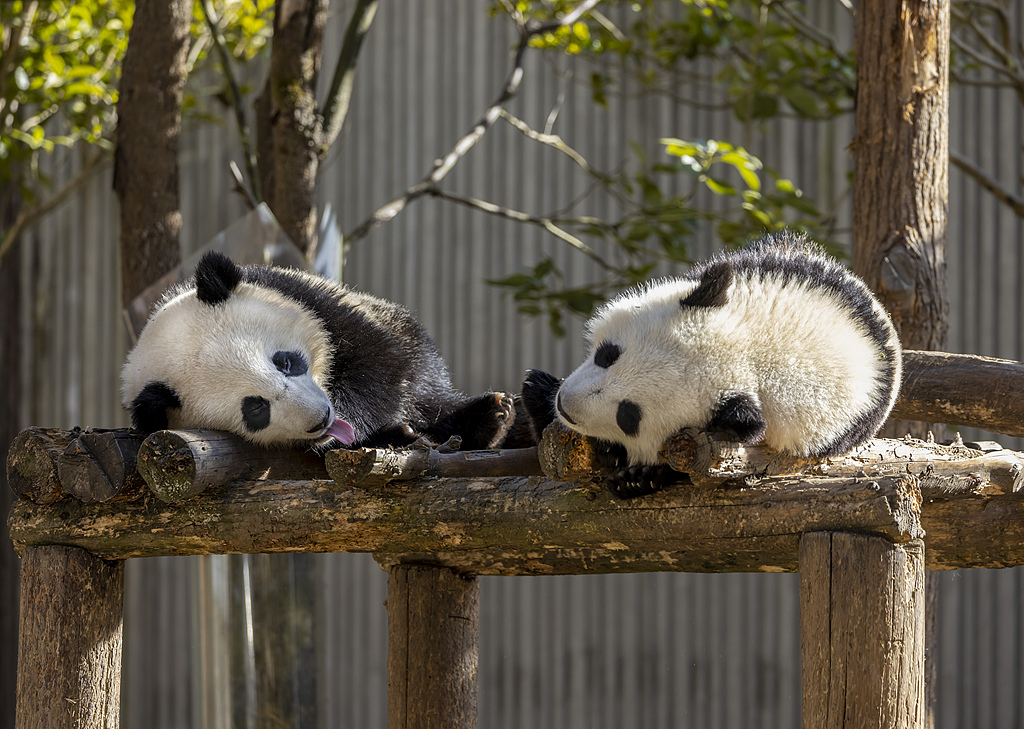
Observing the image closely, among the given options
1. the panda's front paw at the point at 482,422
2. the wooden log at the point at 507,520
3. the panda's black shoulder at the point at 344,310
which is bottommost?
the wooden log at the point at 507,520

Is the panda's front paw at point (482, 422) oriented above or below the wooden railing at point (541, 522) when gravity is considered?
above

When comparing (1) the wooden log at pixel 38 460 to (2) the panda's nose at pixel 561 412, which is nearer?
Answer: (2) the panda's nose at pixel 561 412

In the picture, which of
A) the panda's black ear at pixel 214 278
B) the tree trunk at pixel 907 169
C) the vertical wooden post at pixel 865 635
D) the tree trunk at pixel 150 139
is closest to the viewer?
the vertical wooden post at pixel 865 635

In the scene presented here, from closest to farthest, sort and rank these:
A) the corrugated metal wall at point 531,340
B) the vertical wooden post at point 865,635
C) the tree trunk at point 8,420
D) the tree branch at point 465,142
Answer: the vertical wooden post at point 865,635, the tree branch at point 465,142, the corrugated metal wall at point 531,340, the tree trunk at point 8,420

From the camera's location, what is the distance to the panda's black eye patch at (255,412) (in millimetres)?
1782

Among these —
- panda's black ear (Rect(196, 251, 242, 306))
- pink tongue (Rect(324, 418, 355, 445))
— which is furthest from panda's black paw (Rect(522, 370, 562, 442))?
panda's black ear (Rect(196, 251, 242, 306))

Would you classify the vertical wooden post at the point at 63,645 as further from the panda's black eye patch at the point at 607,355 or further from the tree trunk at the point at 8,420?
the tree trunk at the point at 8,420

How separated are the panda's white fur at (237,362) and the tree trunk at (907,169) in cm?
152

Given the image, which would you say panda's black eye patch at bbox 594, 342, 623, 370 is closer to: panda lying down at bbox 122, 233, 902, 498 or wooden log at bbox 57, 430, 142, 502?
panda lying down at bbox 122, 233, 902, 498

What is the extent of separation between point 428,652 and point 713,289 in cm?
121

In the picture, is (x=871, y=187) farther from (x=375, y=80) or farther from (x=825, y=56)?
(x=375, y=80)

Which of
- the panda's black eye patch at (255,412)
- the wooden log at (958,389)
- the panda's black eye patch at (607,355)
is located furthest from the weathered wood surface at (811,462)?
the panda's black eye patch at (255,412)

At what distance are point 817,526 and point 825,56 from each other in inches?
103

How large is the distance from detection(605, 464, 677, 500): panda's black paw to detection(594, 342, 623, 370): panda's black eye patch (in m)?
0.17
